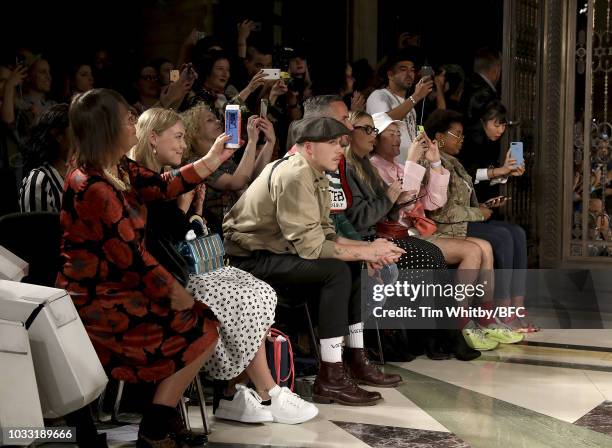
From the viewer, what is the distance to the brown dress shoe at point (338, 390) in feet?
13.3

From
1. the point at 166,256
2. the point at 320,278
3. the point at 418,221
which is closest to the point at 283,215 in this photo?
the point at 320,278

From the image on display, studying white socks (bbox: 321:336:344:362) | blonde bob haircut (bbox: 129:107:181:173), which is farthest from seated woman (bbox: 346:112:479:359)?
blonde bob haircut (bbox: 129:107:181:173)

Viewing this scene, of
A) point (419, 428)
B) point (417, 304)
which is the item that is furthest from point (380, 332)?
point (419, 428)

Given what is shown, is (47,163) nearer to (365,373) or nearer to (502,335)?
(365,373)

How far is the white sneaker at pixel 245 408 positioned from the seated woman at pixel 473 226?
188cm

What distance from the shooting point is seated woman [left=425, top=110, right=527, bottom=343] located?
5.39 metres

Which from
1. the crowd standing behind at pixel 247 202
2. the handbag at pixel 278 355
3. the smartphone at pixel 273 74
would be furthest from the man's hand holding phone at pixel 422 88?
the handbag at pixel 278 355

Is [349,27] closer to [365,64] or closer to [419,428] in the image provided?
[365,64]

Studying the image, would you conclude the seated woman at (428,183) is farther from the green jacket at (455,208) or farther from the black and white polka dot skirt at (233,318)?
the black and white polka dot skirt at (233,318)

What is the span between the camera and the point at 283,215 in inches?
157

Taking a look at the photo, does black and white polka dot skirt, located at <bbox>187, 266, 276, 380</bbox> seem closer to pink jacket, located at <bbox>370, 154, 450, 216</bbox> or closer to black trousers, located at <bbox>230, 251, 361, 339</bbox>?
black trousers, located at <bbox>230, 251, 361, 339</bbox>

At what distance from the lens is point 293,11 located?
297 inches

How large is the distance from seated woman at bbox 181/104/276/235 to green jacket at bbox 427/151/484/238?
46.2 inches

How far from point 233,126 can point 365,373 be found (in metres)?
1.27
